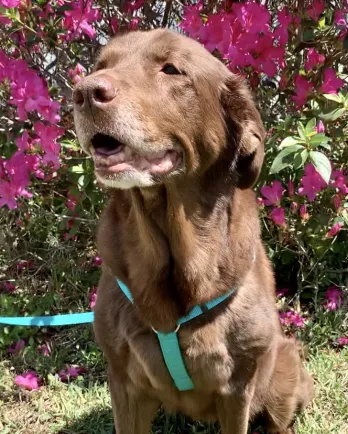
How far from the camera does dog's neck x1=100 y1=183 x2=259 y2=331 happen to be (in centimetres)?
233

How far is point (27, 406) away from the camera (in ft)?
10.7

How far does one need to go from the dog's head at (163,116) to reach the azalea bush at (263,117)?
0.68 ft

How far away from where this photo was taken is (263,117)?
3.30 m

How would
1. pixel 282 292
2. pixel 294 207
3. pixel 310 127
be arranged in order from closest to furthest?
pixel 310 127
pixel 294 207
pixel 282 292

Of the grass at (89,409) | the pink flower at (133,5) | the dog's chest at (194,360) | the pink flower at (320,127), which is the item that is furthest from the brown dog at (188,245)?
the pink flower at (133,5)

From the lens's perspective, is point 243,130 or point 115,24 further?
point 115,24

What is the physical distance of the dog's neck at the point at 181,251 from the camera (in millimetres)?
2326

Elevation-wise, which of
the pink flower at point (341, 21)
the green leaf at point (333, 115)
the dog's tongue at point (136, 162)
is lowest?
the dog's tongue at point (136, 162)

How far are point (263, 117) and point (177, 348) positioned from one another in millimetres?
1538

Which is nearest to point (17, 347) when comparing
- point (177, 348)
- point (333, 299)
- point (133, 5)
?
point (177, 348)

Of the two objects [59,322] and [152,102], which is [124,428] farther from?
[152,102]

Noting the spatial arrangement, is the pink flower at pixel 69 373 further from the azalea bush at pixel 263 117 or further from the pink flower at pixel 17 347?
the pink flower at pixel 17 347

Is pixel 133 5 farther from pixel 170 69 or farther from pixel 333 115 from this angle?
pixel 333 115

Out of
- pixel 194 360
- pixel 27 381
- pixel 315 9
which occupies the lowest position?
pixel 27 381
